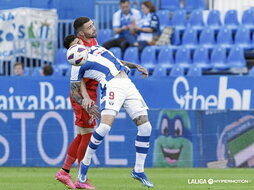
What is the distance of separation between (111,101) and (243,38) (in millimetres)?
9873

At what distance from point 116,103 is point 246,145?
4.82 m

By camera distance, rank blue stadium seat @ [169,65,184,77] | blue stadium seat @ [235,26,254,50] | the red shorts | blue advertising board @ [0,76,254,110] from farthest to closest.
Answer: blue stadium seat @ [235,26,254,50] < blue stadium seat @ [169,65,184,77] < blue advertising board @ [0,76,254,110] < the red shorts

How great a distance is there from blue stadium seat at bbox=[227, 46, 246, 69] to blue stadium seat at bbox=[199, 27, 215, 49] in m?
0.69

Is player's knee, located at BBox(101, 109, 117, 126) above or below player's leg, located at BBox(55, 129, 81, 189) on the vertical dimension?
above

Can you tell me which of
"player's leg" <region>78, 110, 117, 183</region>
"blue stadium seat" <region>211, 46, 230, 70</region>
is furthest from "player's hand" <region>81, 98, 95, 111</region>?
"blue stadium seat" <region>211, 46, 230, 70</region>

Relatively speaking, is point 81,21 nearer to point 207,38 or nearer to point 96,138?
point 96,138

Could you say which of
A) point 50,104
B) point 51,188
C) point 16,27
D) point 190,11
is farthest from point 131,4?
point 51,188

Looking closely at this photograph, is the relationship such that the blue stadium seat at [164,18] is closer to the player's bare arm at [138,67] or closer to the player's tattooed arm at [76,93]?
the player's bare arm at [138,67]

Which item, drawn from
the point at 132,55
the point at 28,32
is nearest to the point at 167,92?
the point at 132,55

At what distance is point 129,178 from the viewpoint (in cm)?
1293

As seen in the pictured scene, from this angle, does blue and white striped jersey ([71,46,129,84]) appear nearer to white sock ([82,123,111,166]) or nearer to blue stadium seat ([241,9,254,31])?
white sock ([82,123,111,166])

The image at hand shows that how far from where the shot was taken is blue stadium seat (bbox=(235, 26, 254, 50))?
2025cm

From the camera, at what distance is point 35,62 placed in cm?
2114

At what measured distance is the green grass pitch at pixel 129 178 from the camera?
11.3 m
